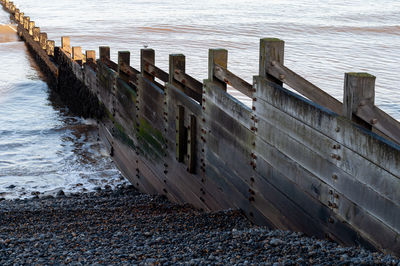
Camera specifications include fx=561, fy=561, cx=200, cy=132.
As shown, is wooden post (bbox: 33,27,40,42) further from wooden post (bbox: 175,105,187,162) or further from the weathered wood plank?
the weathered wood plank

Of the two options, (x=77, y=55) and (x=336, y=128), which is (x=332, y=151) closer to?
(x=336, y=128)

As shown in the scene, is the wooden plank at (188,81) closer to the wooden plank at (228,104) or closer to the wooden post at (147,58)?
the wooden plank at (228,104)

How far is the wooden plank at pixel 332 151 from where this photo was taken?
187 inches

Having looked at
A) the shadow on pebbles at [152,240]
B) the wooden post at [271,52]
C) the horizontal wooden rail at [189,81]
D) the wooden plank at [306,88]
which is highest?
the wooden post at [271,52]

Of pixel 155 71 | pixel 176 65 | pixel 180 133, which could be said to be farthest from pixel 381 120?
pixel 155 71

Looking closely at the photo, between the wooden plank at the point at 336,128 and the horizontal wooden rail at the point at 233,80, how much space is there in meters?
0.44

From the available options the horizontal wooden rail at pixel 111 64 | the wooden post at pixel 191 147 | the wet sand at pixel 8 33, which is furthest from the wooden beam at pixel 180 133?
the wet sand at pixel 8 33

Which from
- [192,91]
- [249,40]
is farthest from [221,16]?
[192,91]

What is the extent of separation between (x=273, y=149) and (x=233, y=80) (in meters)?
1.29

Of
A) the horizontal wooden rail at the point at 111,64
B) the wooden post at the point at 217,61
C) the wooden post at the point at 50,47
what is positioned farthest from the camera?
the wooden post at the point at 50,47

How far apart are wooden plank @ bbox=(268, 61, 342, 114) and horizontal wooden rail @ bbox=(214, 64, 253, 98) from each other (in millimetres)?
728

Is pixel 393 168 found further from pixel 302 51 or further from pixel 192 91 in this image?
pixel 302 51

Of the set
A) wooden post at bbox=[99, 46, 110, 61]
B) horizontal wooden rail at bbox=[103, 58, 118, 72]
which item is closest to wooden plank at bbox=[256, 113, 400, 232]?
horizontal wooden rail at bbox=[103, 58, 118, 72]

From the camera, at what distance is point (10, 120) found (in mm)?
19547
